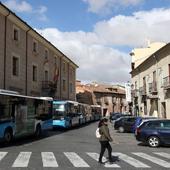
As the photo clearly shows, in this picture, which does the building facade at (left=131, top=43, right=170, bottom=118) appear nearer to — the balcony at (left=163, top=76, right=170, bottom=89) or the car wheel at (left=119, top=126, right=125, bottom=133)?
the balcony at (left=163, top=76, right=170, bottom=89)

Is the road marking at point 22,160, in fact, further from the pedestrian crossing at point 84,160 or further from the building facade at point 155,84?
the building facade at point 155,84

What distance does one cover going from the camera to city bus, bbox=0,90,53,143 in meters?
20.5

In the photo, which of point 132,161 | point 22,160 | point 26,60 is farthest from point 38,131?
point 26,60

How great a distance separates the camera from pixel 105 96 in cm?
11044

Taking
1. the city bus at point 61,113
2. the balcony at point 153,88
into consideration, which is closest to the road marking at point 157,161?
the city bus at point 61,113

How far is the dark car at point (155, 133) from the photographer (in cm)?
2081

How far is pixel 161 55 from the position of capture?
4169 centimetres

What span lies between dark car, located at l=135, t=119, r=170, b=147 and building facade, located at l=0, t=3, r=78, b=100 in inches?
652

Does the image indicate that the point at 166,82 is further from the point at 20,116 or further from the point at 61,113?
the point at 20,116

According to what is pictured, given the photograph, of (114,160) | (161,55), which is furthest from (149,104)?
(114,160)

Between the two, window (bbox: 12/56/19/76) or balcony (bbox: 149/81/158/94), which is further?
balcony (bbox: 149/81/158/94)

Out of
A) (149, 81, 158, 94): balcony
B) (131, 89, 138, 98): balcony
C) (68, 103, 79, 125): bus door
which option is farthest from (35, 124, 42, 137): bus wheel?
(131, 89, 138, 98): balcony

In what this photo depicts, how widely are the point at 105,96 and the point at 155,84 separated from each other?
66323 millimetres

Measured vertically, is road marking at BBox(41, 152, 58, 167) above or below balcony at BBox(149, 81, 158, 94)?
below
